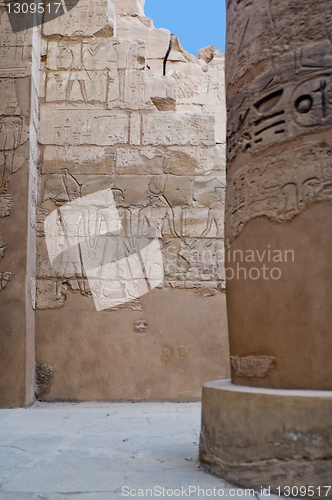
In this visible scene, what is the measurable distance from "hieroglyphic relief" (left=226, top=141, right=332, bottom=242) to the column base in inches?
36.7

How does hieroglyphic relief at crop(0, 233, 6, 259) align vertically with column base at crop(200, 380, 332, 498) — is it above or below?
above

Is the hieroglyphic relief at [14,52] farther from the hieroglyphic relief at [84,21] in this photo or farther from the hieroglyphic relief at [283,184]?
the hieroglyphic relief at [283,184]

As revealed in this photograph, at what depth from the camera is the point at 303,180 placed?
2.54 meters

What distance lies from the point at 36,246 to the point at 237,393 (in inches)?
174

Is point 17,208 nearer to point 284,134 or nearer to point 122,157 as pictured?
point 122,157

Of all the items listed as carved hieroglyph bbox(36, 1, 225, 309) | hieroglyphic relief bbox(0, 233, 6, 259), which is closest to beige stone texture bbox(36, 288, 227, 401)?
carved hieroglyph bbox(36, 1, 225, 309)

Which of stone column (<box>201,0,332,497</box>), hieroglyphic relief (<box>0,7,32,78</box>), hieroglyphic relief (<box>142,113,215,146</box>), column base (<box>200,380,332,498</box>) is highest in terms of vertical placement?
hieroglyphic relief (<box>0,7,32,78</box>)

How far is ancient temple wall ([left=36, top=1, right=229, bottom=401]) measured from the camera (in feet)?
19.9

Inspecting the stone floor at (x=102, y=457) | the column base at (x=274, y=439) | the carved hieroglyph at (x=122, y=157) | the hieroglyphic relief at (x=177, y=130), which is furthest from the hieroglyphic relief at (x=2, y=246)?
the column base at (x=274, y=439)

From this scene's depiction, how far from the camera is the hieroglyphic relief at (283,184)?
2.50 m

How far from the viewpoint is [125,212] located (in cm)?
643

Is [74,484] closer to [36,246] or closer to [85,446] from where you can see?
[85,446]

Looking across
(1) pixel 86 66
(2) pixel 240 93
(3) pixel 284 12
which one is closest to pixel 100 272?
(1) pixel 86 66

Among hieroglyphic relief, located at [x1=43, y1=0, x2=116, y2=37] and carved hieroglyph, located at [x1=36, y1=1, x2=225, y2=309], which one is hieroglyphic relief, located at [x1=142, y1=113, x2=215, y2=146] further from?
hieroglyphic relief, located at [x1=43, y1=0, x2=116, y2=37]
